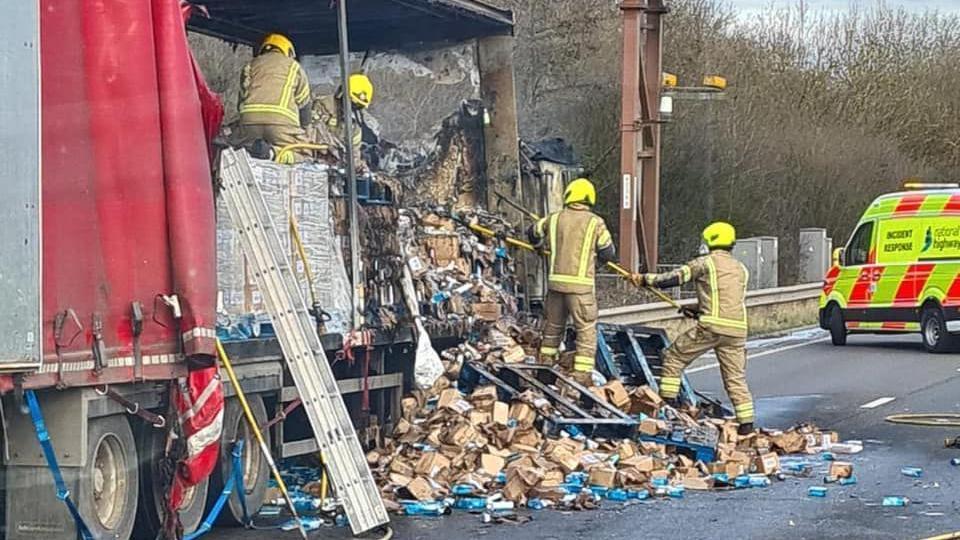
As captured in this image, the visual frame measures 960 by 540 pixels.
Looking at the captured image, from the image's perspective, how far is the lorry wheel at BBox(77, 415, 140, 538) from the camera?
6953mm

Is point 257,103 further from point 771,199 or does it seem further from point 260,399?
point 771,199

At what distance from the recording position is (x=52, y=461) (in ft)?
22.0

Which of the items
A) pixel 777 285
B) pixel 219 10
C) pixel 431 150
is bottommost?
pixel 777 285

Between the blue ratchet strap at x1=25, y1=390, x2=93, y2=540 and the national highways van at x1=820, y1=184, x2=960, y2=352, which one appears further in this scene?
the national highways van at x1=820, y1=184, x2=960, y2=352

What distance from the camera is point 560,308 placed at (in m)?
12.1

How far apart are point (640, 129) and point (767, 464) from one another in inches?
489

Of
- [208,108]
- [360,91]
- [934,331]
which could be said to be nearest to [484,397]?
[360,91]

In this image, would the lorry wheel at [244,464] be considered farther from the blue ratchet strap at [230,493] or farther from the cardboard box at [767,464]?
the cardboard box at [767,464]

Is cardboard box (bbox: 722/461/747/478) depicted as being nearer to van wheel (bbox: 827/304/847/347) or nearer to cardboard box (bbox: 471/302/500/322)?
cardboard box (bbox: 471/302/500/322)

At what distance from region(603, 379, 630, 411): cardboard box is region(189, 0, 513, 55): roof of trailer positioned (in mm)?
3225

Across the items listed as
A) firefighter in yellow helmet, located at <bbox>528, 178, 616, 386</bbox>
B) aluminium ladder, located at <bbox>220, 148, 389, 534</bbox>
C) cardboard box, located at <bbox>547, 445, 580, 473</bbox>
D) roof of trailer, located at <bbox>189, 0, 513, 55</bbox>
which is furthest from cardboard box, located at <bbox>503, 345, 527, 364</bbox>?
aluminium ladder, located at <bbox>220, 148, 389, 534</bbox>

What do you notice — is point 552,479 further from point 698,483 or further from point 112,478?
point 112,478

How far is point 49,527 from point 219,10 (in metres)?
6.25

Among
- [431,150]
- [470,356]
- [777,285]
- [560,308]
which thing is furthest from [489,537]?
[777,285]
